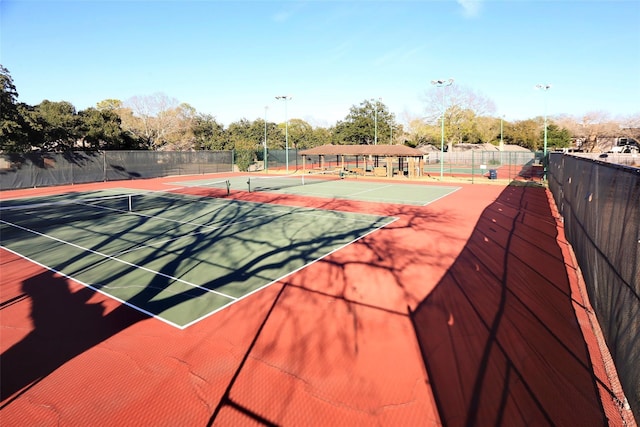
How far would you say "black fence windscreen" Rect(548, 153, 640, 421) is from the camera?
15.6 ft

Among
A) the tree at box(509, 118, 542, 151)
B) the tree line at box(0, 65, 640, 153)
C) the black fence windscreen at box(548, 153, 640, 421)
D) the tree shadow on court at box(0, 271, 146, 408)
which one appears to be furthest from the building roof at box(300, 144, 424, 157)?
the tree at box(509, 118, 542, 151)

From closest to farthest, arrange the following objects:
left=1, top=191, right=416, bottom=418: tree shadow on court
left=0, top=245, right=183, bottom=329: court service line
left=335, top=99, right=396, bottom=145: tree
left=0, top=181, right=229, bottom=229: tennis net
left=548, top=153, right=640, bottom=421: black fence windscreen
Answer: left=548, top=153, right=640, bottom=421: black fence windscreen → left=1, top=191, right=416, bottom=418: tree shadow on court → left=0, top=245, right=183, bottom=329: court service line → left=0, top=181, right=229, bottom=229: tennis net → left=335, top=99, right=396, bottom=145: tree

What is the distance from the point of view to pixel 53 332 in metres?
7.18

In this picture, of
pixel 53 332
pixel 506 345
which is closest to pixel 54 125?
pixel 53 332

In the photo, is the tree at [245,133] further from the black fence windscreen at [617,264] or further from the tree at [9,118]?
the black fence windscreen at [617,264]

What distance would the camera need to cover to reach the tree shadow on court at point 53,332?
5.87 metres

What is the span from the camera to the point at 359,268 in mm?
10672

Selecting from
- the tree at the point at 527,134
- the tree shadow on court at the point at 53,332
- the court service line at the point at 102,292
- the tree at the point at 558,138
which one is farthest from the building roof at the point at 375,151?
the tree at the point at 527,134

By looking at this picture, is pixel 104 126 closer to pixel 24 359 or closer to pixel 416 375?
pixel 24 359

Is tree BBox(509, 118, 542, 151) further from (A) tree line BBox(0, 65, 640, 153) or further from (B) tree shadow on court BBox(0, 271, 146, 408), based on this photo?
(B) tree shadow on court BBox(0, 271, 146, 408)

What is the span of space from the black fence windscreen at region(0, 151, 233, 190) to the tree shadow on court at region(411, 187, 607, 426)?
3729cm

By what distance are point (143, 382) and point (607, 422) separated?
6.40 metres

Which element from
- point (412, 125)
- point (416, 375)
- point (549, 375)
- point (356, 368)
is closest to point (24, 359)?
point (356, 368)

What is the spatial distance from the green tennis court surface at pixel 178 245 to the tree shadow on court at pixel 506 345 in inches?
174
